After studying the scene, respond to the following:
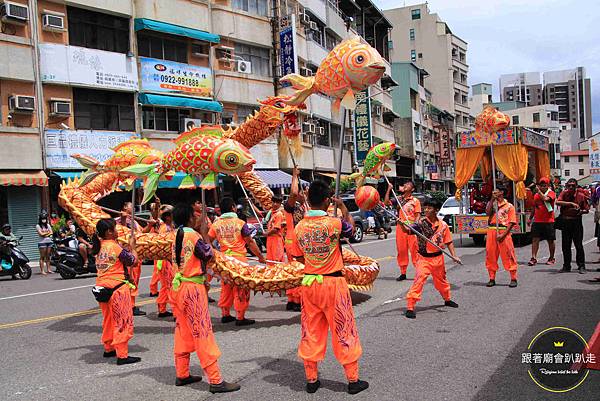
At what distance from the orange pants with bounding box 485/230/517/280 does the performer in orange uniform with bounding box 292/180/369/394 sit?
5068mm

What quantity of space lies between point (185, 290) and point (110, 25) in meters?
17.8

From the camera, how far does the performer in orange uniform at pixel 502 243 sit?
871 centimetres

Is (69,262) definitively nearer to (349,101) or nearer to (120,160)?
(120,160)

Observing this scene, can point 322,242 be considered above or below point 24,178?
below

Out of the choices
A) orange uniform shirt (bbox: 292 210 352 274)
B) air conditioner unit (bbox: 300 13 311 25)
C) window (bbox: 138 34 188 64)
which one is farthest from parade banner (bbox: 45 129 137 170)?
orange uniform shirt (bbox: 292 210 352 274)

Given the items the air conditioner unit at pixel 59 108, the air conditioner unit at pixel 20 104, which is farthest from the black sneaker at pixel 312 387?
the air conditioner unit at pixel 59 108

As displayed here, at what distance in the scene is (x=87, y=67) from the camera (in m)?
18.6

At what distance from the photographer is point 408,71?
47.6m

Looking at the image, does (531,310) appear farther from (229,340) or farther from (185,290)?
(185,290)

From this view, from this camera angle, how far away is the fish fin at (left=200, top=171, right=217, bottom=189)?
17.5ft

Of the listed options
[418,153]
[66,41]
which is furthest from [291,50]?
[418,153]

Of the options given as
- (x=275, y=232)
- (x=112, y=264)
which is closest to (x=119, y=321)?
(x=112, y=264)

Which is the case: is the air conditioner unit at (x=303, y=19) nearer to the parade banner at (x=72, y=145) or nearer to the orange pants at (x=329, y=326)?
the parade banner at (x=72, y=145)

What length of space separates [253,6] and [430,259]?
2143 cm
